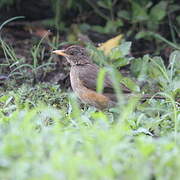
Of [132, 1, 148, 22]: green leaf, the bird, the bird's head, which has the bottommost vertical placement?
the bird

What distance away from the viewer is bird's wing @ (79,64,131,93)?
7216 millimetres

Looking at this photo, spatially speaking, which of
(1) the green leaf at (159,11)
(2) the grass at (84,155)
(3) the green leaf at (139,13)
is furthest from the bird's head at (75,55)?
(2) the grass at (84,155)

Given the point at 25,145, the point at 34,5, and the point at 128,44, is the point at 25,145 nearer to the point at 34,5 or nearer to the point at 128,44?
the point at 128,44

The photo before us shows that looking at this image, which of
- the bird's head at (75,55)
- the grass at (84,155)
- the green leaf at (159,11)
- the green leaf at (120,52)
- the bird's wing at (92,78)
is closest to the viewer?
the grass at (84,155)

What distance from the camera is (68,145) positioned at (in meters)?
4.05

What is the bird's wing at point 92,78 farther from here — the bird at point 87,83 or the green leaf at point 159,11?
the green leaf at point 159,11

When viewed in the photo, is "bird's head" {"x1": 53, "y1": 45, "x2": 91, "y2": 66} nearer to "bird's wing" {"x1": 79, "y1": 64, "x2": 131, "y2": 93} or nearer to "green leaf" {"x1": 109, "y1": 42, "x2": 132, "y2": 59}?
"bird's wing" {"x1": 79, "y1": 64, "x2": 131, "y2": 93}

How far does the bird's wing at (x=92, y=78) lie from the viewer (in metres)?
7.22

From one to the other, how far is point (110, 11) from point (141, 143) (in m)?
5.98

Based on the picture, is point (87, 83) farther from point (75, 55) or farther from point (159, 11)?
point (159, 11)

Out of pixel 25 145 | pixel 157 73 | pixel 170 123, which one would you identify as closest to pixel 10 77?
pixel 157 73

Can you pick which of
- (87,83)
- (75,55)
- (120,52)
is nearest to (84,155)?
(87,83)

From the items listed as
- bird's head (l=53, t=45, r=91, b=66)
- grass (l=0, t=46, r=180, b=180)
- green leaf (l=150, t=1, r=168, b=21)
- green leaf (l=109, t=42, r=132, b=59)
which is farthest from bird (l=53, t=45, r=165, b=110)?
grass (l=0, t=46, r=180, b=180)

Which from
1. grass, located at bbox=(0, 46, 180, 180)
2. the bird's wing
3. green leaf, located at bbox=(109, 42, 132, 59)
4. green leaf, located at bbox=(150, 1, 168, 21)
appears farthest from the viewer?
green leaf, located at bbox=(150, 1, 168, 21)
